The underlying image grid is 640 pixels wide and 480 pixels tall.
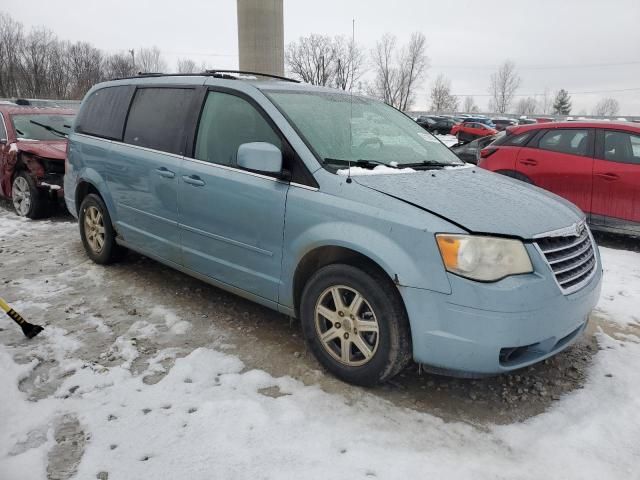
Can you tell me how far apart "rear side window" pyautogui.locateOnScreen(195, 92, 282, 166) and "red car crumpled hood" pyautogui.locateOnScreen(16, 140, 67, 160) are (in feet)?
12.3

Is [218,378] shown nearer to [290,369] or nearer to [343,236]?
[290,369]

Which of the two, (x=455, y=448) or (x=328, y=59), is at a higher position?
(x=328, y=59)

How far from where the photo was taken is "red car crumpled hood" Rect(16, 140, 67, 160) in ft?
21.6

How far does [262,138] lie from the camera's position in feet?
10.6

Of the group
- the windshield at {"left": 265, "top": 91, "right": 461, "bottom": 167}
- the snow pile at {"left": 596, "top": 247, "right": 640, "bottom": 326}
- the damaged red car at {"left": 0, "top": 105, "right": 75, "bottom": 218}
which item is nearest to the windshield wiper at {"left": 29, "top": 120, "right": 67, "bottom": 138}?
the damaged red car at {"left": 0, "top": 105, "right": 75, "bottom": 218}

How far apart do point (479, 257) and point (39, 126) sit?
23.6 feet

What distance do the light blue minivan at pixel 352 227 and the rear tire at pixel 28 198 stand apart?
302 cm

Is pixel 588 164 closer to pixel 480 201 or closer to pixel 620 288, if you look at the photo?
pixel 620 288

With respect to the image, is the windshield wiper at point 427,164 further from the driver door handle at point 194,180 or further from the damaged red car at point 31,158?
the damaged red car at point 31,158

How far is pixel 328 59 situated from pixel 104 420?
47131 millimetres

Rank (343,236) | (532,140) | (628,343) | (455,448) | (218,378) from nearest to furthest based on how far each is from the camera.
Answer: (455,448), (343,236), (218,378), (628,343), (532,140)

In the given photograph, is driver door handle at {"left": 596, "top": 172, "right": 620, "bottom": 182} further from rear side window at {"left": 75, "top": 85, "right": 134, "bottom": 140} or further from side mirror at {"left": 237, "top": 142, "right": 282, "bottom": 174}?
rear side window at {"left": 75, "top": 85, "right": 134, "bottom": 140}

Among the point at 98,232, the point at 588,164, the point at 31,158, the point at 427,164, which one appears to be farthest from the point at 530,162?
the point at 31,158

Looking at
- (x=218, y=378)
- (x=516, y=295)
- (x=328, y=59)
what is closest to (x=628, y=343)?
(x=516, y=295)
